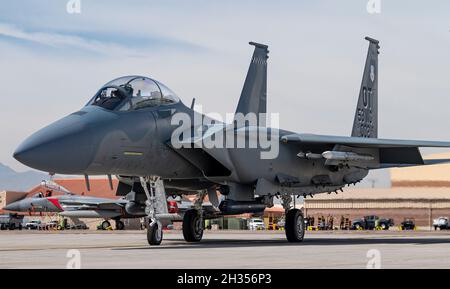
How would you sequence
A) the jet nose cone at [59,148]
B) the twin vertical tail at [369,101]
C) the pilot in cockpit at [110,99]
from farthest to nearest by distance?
the twin vertical tail at [369,101] → the pilot in cockpit at [110,99] → the jet nose cone at [59,148]

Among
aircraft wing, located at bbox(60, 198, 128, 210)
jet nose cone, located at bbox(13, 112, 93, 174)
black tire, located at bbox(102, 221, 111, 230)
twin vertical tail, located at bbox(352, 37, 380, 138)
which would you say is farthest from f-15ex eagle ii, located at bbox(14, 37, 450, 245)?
black tire, located at bbox(102, 221, 111, 230)

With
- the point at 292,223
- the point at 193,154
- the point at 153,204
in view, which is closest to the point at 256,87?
the point at 292,223

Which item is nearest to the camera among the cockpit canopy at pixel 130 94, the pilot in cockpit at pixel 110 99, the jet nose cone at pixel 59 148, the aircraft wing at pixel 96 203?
the jet nose cone at pixel 59 148

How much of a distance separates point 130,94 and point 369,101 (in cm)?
1056

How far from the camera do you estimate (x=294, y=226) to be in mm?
19484

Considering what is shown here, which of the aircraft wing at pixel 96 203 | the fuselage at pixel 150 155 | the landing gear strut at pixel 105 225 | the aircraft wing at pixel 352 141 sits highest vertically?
the aircraft wing at pixel 352 141

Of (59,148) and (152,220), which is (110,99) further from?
(152,220)

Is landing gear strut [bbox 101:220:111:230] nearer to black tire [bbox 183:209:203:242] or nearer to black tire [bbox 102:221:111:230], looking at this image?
black tire [bbox 102:221:111:230]

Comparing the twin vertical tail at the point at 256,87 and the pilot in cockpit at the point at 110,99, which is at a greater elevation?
the twin vertical tail at the point at 256,87

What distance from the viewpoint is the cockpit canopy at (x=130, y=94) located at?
51.9 ft

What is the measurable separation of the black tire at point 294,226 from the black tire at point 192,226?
2293 mm

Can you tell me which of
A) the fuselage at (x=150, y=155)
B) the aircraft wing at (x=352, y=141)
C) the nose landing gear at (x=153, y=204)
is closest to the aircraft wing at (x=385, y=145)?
the aircraft wing at (x=352, y=141)

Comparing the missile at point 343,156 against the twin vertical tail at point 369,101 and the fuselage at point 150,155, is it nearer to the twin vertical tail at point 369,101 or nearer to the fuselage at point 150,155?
the fuselage at point 150,155

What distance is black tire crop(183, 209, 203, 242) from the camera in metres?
19.7
